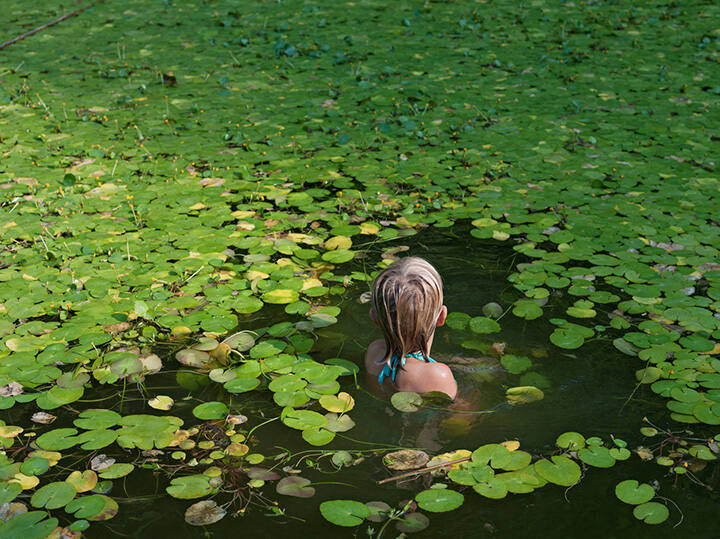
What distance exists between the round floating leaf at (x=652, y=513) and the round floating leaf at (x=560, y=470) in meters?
0.21

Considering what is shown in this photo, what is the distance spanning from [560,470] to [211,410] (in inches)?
51.5

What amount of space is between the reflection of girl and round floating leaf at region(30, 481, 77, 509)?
46.8 inches

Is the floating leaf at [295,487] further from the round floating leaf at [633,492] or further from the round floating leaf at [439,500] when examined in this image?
the round floating leaf at [633,492]

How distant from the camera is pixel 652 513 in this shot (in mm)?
2188

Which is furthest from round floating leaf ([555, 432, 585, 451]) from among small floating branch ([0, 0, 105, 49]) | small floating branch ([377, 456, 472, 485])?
small floating branch ([0, 0, 105, 49])

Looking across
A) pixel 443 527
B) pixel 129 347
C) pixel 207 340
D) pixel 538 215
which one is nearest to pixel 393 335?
pixel 443 527

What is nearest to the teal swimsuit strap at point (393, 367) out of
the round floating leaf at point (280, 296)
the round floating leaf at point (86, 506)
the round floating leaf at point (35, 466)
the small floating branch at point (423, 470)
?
the small floating branch at point (423, 470)

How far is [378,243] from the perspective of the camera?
152 inches

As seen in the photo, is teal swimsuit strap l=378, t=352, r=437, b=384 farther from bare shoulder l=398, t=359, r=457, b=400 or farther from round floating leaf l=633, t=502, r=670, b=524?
round floating leaf l=633, t=502, r=670, b=524

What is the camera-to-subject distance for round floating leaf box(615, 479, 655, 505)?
2.23 m

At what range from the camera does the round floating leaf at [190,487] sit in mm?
2258

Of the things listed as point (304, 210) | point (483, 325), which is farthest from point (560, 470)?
point (304, 210)

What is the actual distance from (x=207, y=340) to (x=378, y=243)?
4.09ft

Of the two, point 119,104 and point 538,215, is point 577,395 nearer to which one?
point 538,215
